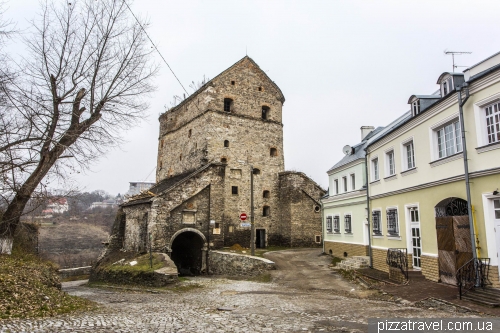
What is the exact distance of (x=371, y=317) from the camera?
322 inches

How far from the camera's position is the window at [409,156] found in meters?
14.2

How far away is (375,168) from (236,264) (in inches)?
359

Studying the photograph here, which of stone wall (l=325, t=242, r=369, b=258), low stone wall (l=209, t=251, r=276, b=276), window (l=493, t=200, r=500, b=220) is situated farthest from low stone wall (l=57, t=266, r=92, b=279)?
window (l=493, t=200, r=500, b=220)

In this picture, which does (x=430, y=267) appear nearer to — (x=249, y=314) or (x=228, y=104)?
(x=249, y=314)

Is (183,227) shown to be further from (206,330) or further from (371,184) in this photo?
(206,330)

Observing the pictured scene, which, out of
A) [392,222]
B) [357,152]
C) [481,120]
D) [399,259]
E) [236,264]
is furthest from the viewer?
[357,152]

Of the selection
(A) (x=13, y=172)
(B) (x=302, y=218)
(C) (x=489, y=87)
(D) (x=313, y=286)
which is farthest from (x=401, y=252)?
(B) (x=302, y=218)

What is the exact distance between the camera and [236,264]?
19938 mm

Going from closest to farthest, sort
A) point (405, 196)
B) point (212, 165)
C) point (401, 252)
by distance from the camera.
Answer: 1. point (401, 252)
2. point (405, 196)
3. point (212, 165)

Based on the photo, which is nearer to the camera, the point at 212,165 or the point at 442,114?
the point at 442,114

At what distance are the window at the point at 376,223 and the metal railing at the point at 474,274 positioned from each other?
6.43 meters

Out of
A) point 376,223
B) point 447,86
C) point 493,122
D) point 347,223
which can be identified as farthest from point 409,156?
point 347,223

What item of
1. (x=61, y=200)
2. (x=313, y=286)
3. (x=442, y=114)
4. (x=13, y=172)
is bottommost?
(x=313, y=286)

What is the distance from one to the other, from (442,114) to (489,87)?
2145 millimetres
